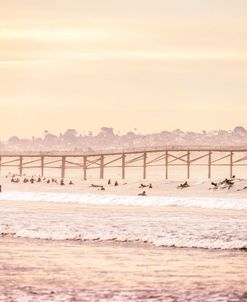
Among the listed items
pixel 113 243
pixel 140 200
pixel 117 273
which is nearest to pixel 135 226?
pixel 113 243

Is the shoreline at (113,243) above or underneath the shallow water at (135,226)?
underneath

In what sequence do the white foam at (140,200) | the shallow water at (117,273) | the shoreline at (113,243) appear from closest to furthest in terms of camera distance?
the shallow water at (117,273), the shoreline at (113,243), the white foam at (140,200)

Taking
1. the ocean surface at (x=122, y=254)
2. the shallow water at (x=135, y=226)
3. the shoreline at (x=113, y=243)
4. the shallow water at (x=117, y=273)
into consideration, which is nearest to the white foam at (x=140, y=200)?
the ocean surface at (x=122, y=254)

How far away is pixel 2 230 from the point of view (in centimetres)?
2384

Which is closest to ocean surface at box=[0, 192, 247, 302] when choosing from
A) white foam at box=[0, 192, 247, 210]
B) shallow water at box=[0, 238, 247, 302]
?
shallow water at box=[0, 238, 247, 302]

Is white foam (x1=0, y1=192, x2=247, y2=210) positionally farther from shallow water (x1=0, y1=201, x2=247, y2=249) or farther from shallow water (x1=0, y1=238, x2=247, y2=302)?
shallow water (x1=0, y1=238, x2=247, y2=302)

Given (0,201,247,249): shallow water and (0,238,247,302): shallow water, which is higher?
(0,201,247,249): shallow water

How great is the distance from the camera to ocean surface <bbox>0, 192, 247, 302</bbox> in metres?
14.2

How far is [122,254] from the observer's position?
736 inches

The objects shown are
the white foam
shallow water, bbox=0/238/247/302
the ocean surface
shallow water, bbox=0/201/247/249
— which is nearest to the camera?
shallow water, bbox=0/238/247/302

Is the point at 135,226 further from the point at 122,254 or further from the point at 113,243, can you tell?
the point at 122,254

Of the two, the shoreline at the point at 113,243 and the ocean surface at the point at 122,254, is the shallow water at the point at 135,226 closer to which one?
the ocean surface at the point at 122,254

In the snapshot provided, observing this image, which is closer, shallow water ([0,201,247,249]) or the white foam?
shallow water ([0,201,247,249])

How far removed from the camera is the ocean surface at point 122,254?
14164 millimetres
